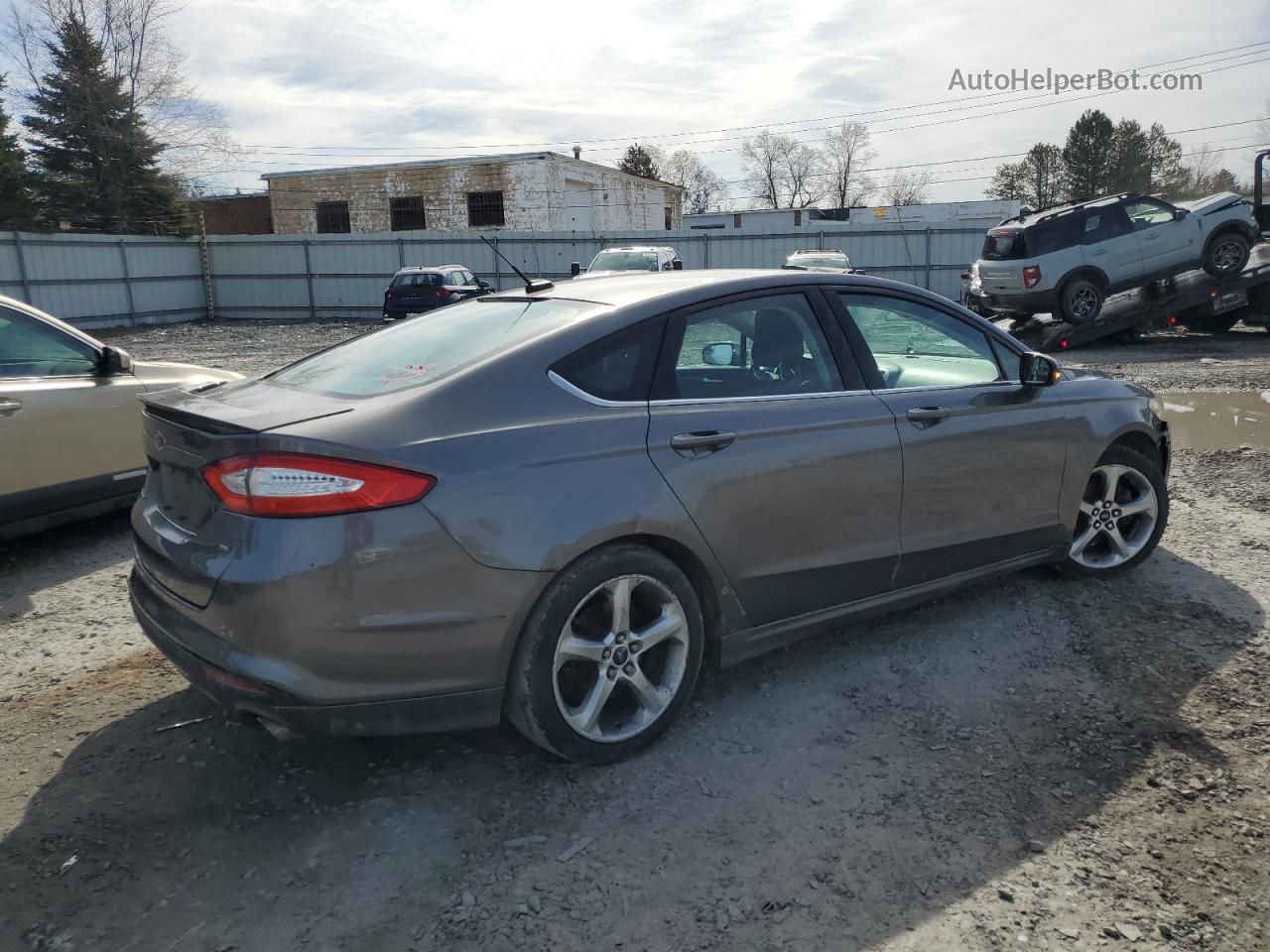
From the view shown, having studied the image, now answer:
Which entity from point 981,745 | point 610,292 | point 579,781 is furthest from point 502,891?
point 610,292

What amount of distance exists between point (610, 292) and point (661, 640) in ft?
4.25

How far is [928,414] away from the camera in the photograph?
3832 millimetres

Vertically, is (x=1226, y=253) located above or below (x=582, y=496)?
above

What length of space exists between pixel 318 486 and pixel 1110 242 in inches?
596

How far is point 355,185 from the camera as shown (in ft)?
126

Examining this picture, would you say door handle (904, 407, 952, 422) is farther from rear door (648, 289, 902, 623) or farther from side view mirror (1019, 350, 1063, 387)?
side view mirror (1019, 350, 1063, 387)

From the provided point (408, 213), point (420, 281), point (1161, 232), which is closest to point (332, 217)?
point (408, 213)

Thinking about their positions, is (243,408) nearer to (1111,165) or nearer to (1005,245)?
(1005,245)

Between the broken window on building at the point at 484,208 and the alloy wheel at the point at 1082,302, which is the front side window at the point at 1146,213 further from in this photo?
the broken window on building at the point at 484,208

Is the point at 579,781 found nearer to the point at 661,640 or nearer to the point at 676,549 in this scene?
the point at 661,640

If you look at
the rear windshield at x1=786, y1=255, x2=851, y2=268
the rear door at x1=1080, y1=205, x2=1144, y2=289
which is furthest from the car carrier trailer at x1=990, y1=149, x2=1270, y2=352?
the rear windshield at x1=786, y1=255, x2=851, y2=268

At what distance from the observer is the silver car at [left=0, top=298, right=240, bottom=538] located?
17.3 feet

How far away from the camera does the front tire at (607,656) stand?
2912 mm

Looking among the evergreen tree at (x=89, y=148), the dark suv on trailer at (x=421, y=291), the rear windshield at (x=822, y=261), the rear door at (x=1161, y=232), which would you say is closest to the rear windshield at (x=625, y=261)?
the rear windshield at (x=822, y=261)
